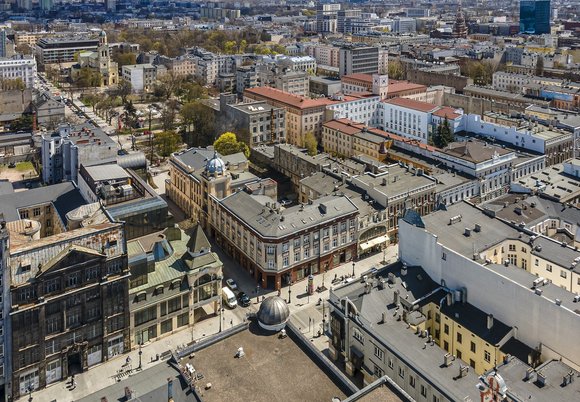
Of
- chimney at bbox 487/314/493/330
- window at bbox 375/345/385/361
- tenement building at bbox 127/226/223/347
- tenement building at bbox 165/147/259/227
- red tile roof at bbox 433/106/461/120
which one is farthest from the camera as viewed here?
red tile roof at bbox 433/106/461/120

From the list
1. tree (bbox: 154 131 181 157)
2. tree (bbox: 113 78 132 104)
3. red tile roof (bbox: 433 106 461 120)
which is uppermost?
tree (bbox: 113 78 132 104)

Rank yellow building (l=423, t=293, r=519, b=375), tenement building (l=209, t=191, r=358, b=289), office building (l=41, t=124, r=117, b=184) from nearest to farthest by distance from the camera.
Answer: yellow building (l=423, t=293, r=519, b=375), tenement building (l=209, t=191, r=358, b=289), office building (l=41, t=124, r=117, b=184)

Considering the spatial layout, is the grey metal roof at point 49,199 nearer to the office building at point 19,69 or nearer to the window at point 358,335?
the window at point 358,335

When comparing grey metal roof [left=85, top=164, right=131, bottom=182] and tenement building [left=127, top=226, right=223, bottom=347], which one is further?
grey metal roof [left=85, top=164, right=131, bottom=182]

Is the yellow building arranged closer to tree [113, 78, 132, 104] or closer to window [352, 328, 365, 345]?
window [352, 328, 365, 345]

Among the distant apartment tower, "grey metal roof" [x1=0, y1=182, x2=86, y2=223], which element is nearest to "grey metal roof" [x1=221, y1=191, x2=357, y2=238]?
"grey metal roof" [x1=0, y1=182, x2=86, y2=223]

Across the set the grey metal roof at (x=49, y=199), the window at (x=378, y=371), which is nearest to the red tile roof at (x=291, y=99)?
the grey metal roof at (x=49, y=199)

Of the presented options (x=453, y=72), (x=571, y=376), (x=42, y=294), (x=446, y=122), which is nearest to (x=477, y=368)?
(x=571, y=376)

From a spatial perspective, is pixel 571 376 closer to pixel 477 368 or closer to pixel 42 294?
pixel 477 368
